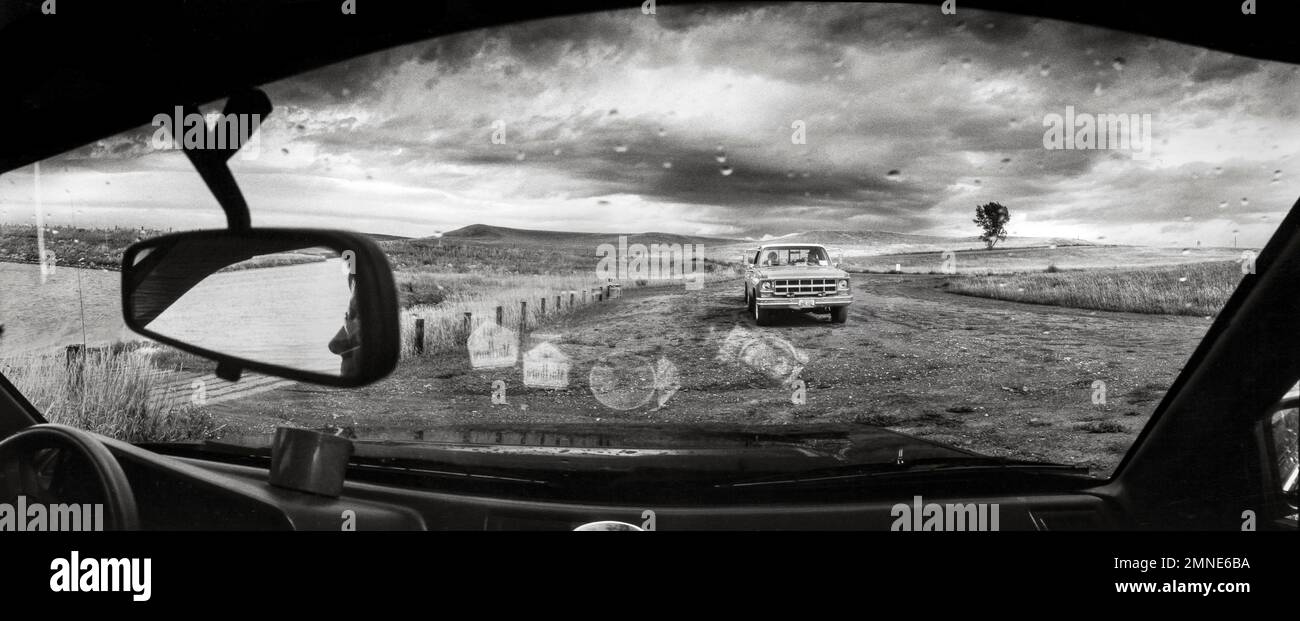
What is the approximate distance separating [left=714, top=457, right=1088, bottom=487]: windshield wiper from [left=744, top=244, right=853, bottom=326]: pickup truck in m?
1.77

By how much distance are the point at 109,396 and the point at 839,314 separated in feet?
12.3

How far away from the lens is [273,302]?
3207 mm

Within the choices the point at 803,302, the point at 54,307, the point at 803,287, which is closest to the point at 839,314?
the point at 803,302

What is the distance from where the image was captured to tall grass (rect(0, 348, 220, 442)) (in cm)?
381

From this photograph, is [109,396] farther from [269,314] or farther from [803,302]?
[803,302]

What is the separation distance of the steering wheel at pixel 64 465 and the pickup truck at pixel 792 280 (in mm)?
2857

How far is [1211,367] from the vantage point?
2.30m

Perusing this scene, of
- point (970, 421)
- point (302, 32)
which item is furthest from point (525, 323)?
point (302, 32)

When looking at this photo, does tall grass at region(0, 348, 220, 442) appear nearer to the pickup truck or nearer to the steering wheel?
the steering wheel

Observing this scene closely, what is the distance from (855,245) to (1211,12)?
238cm

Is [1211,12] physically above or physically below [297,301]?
above

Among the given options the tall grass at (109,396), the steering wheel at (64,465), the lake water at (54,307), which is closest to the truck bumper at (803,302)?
the tall grass at (109,396)

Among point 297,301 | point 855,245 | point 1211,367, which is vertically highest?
point 855,245

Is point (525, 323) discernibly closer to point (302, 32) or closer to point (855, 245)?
point (855, 245)
